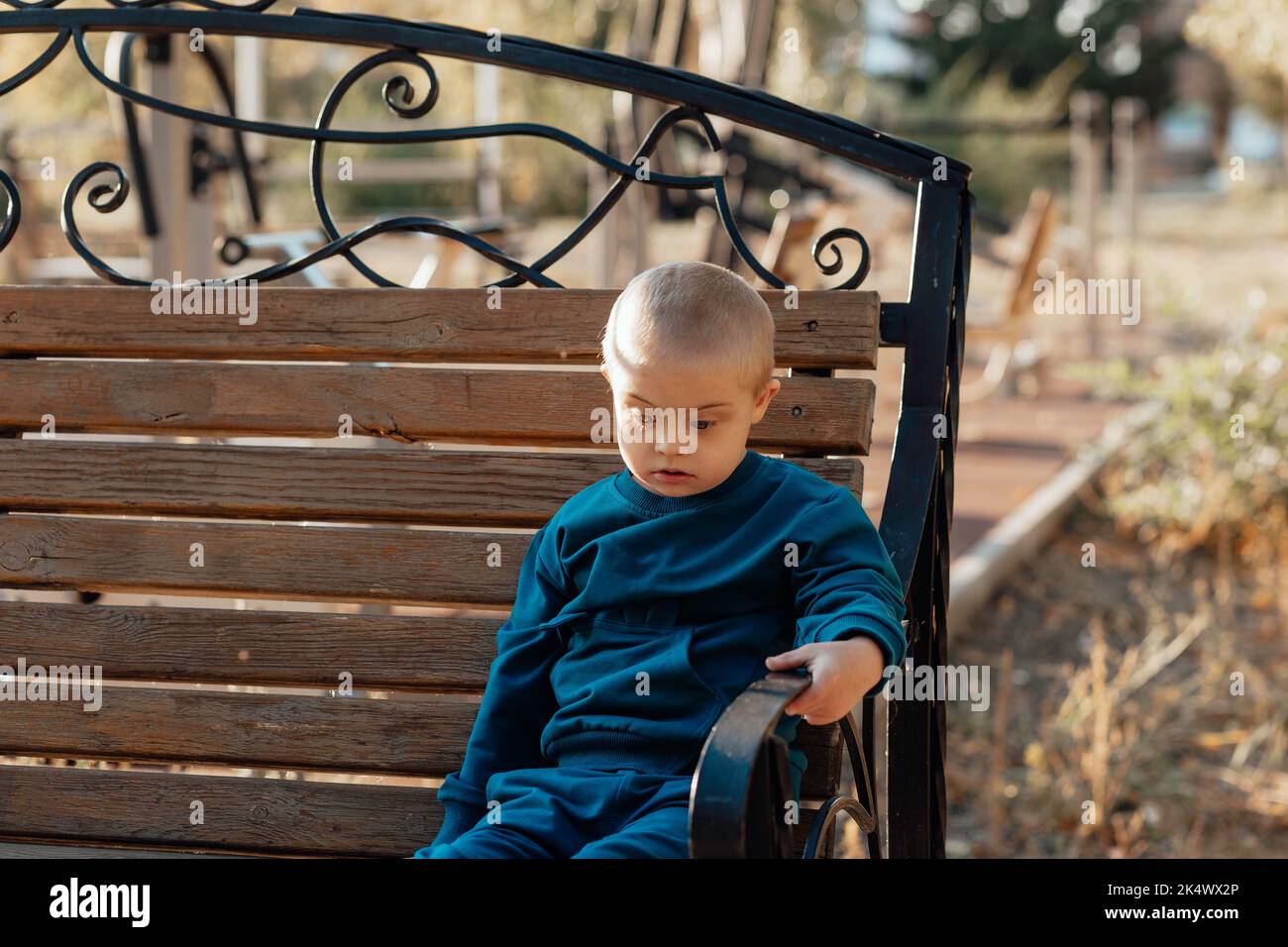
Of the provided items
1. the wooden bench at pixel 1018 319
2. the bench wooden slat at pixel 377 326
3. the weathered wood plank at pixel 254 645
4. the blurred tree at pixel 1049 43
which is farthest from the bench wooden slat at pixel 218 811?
the blurred tree at pixel 1049 43

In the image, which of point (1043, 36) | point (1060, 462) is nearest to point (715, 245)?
point (1060, 462)

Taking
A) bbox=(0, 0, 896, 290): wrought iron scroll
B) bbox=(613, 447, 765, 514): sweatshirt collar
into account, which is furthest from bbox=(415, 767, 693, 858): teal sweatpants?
bbox=(0, 0, 896, 290): wrought iron scroll

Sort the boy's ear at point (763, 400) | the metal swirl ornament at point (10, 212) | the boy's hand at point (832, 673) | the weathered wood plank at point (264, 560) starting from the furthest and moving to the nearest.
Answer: the metal swirl ornament at point (10, 212) → the weathered wood plank at point (264, 560) → the boy's ear at point (763, 400) → the boy's hand at point (832, 673)

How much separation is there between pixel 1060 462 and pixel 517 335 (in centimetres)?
511

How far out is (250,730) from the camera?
2158 millimetres

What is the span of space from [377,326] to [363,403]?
0.40 ft

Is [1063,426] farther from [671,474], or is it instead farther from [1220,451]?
[671,474]

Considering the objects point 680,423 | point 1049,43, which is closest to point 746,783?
point 680,423

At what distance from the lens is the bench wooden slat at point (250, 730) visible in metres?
2.12

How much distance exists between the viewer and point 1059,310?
1112cm

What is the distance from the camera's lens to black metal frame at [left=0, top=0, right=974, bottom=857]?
2078mm

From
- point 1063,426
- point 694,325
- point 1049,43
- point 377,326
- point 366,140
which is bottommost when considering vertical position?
point 694,325

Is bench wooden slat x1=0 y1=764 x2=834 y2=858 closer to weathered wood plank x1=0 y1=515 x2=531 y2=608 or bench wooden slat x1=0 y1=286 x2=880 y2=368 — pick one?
weathered wood plank x1=0 y1=515 x2=531 y2=608

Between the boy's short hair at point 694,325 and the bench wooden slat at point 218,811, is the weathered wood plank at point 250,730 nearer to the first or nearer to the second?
the bench wooden slat at point 218,811
